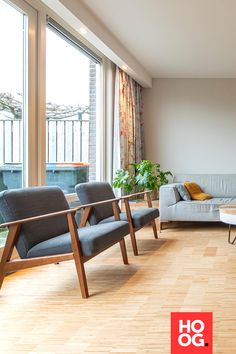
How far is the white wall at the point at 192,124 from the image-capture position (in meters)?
7.28

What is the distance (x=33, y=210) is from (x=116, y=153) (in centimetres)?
322

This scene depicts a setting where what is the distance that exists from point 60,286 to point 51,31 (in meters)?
2.76

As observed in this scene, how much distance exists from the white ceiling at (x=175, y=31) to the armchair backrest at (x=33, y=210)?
78.4 inches

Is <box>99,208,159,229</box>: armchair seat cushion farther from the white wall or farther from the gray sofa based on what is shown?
the white wall

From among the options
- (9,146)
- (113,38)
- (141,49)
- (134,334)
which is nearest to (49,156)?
(9,146)

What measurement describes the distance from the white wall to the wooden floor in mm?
3402

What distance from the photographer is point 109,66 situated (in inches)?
239

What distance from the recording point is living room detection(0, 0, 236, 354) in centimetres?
241

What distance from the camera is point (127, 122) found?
648 cm

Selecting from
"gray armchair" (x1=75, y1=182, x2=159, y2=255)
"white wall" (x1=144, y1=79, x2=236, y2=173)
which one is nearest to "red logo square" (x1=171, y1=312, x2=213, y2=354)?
"gray armchair" (x1=75, y1=182, x2=159, y2=255)

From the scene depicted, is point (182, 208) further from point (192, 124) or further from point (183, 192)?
Result: point (192, 124)

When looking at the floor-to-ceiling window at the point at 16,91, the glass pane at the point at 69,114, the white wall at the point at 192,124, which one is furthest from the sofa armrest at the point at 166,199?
the floor-to-ceiling window at the point at 16,91

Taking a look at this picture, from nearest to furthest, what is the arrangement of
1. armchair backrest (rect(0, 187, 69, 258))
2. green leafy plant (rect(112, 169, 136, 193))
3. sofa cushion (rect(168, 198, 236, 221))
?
1. armchair backrest (rect(0, 187, 69, 258))
2. sofa cushion (rect(168, 198, 236, 221))
3. green leafy plant (rect(112, 169, 136, 193))

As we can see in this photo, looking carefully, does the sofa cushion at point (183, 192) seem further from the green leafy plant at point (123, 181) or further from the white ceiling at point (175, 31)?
the white ceiling at point (175, 31)
